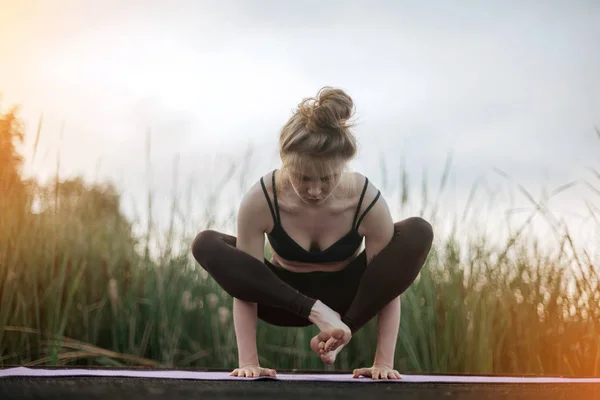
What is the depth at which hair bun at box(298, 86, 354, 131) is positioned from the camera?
6.48 feet

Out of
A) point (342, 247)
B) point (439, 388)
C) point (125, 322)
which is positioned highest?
point (342, 247)

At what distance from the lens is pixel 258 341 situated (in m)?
3.17

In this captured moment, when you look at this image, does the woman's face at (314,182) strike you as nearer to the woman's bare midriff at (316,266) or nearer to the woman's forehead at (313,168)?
the woman's forehead at (313,168)

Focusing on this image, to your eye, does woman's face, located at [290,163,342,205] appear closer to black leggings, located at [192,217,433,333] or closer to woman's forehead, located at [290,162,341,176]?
woman's forehead, located at [290,162,341,176]

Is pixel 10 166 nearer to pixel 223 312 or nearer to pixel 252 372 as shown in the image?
pixel 223 312

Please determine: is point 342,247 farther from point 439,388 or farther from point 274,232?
point 439,388

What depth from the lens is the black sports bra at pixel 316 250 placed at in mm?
2139

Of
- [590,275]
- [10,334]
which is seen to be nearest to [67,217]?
[10,334]

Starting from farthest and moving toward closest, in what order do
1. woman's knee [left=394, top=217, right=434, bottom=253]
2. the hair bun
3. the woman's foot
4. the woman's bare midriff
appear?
the woman's bare midriff, woman's knee [left=394, top=217, right=434, bottom=253], the hair bun, the woman's foot

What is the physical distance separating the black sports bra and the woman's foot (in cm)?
23

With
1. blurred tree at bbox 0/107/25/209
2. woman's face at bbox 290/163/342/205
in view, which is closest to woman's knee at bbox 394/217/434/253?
woman's face at bbox 290/163/342/205

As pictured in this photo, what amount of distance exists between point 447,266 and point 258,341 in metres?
0.96

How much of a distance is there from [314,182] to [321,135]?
14cm

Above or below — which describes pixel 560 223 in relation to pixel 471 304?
above
